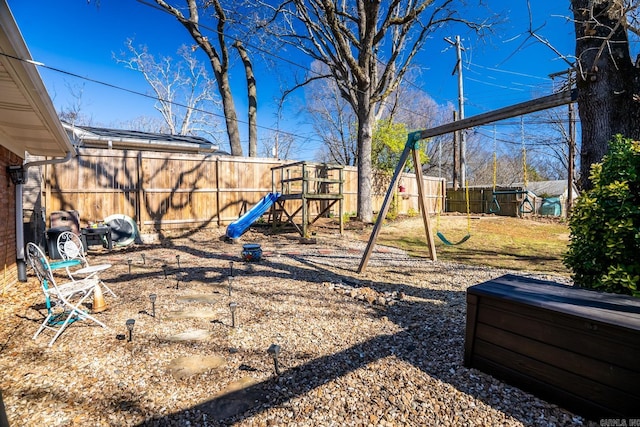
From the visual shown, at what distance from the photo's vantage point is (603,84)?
285 centimetres

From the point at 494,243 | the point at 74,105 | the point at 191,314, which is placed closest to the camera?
the point at 191,314

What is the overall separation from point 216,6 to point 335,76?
5314mm

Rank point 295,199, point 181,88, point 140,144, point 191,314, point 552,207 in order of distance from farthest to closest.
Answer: point 181,88 → point 552,207 → point 140,144 → point 295,199 → point 191,314

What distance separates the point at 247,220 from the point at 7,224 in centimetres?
493

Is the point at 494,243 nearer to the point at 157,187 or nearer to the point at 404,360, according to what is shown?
the point at 404,360

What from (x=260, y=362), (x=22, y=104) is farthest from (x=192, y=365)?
(x=22, y=104)

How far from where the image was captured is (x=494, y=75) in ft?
45.5

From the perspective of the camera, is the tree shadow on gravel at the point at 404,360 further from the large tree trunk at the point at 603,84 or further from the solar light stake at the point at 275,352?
the large tree trunk at the point at 603,84

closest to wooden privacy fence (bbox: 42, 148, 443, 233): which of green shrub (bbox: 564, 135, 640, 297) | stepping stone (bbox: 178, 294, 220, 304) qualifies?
stepping stone (bbox: 178, 294, 220, 304)

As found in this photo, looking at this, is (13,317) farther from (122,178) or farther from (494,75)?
A: (494,75)

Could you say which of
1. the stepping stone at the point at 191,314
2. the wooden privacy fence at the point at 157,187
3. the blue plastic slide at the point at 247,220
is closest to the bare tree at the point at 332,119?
the wooden privacy fence at the point at 157,187

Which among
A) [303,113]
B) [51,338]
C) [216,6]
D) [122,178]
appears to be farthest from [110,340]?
[303,113]

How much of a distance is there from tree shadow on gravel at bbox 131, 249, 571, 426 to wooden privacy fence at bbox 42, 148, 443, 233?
785 cm

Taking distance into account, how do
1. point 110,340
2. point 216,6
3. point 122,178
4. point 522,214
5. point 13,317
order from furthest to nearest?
point 522,214
point 216,6
point 122,178
point 13,317
point 110,340
